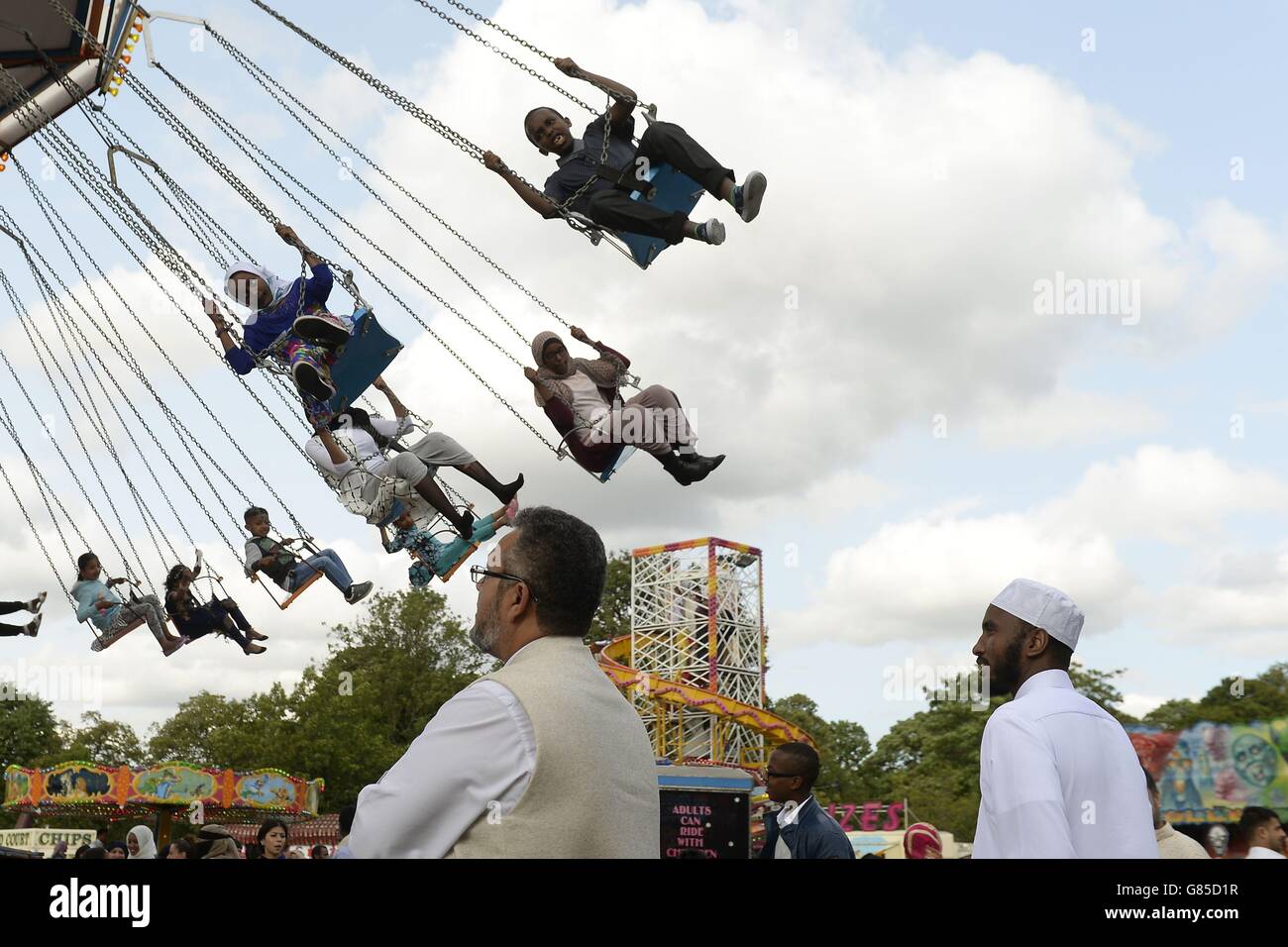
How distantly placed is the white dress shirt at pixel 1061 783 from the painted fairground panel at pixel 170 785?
97.0ft

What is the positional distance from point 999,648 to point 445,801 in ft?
5.90

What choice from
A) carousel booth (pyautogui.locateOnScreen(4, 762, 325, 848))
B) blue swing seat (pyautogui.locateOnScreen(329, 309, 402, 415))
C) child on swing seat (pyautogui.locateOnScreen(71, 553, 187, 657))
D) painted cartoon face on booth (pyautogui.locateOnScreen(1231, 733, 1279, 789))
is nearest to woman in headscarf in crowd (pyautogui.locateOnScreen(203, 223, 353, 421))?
blue swing seat (pyautogui.locateOnScreen(329, 309, 402, 415))

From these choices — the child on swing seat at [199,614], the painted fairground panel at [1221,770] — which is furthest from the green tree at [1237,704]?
the child on swing seat at [199,614]

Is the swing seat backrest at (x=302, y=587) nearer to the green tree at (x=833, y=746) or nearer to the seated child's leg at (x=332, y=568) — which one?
the seated child's leg at (x=332, y=568)

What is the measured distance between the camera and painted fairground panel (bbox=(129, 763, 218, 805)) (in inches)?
1164

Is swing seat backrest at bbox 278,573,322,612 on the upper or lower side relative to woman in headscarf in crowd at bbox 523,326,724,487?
lower

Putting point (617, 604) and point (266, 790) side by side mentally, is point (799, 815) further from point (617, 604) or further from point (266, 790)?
point (617, 604)

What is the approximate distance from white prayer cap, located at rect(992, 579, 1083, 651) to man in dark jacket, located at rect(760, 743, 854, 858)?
1.79 m

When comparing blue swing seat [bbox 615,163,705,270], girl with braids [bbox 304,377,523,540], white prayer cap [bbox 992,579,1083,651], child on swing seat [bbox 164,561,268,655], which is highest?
blue swing seat [bbox 615,163,705,270]

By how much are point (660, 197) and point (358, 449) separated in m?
3.86

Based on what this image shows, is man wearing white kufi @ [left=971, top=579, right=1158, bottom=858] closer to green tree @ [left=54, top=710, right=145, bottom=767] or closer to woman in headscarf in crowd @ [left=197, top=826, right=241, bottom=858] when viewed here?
woman in headscarf in crowd @ [left=197, top=826, right=241, bottom=858]
